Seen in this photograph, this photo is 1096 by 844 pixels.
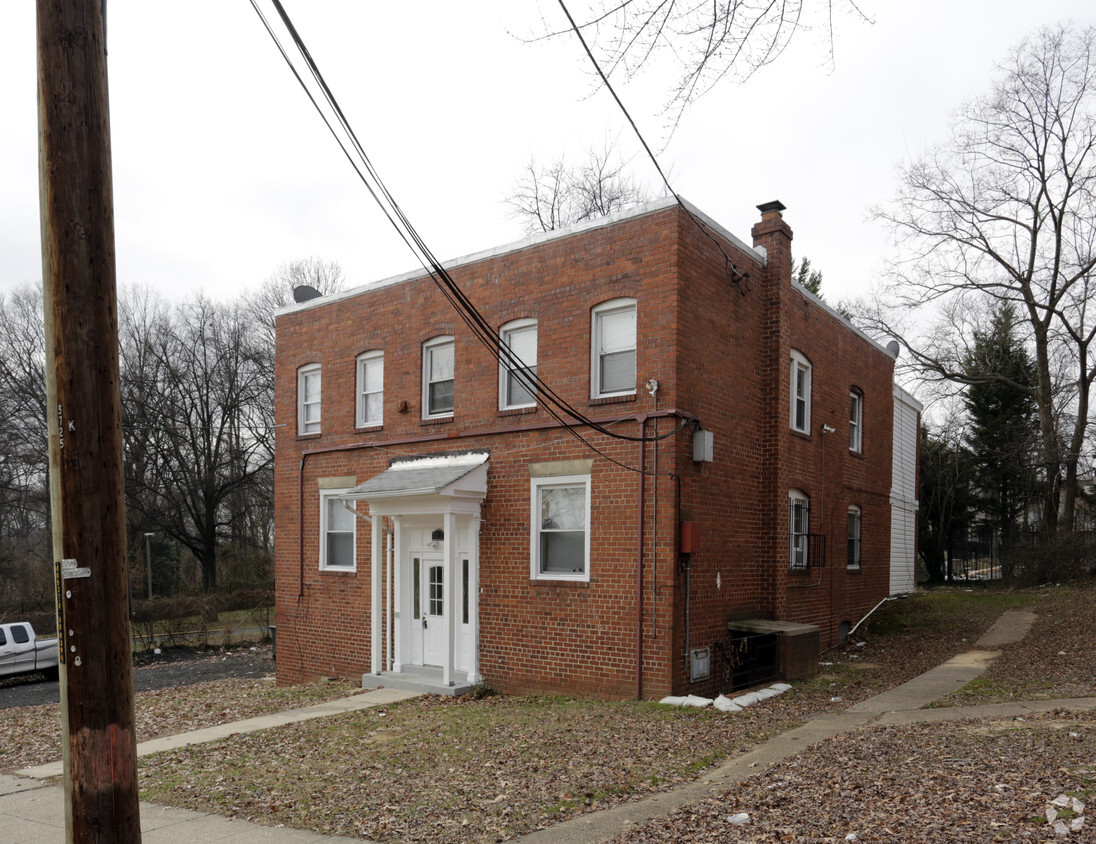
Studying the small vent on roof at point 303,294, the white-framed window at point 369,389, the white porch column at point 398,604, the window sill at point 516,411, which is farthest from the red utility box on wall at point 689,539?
the small vent on roof at point 303,294

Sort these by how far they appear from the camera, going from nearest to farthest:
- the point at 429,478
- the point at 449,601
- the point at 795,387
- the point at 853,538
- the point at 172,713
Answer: the point at 172,713 → the point at 449,601 → the point at 429,478 → the point at 795,387 → the point at 853,538

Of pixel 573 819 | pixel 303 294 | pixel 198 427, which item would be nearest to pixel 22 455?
pixel 198 427

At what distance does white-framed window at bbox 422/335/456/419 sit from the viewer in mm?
16062

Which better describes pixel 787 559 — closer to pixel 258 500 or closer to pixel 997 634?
pixel 997 634

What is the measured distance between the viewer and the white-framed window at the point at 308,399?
1867 centimetres

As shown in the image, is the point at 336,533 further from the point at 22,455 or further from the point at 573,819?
the point at 22,455

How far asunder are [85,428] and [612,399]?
9.74m

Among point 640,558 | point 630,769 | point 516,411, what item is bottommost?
point 630,769

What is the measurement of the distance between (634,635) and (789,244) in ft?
25.0

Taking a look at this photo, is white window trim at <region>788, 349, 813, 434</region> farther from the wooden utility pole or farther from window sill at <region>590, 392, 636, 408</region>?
the wooden utility pole

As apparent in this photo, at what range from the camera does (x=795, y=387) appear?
53.9 feet

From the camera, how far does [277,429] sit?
63.2ft

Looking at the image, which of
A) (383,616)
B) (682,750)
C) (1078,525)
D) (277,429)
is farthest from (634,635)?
(1078,525)

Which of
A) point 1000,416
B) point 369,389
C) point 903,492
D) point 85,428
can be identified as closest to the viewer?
point 85,428
